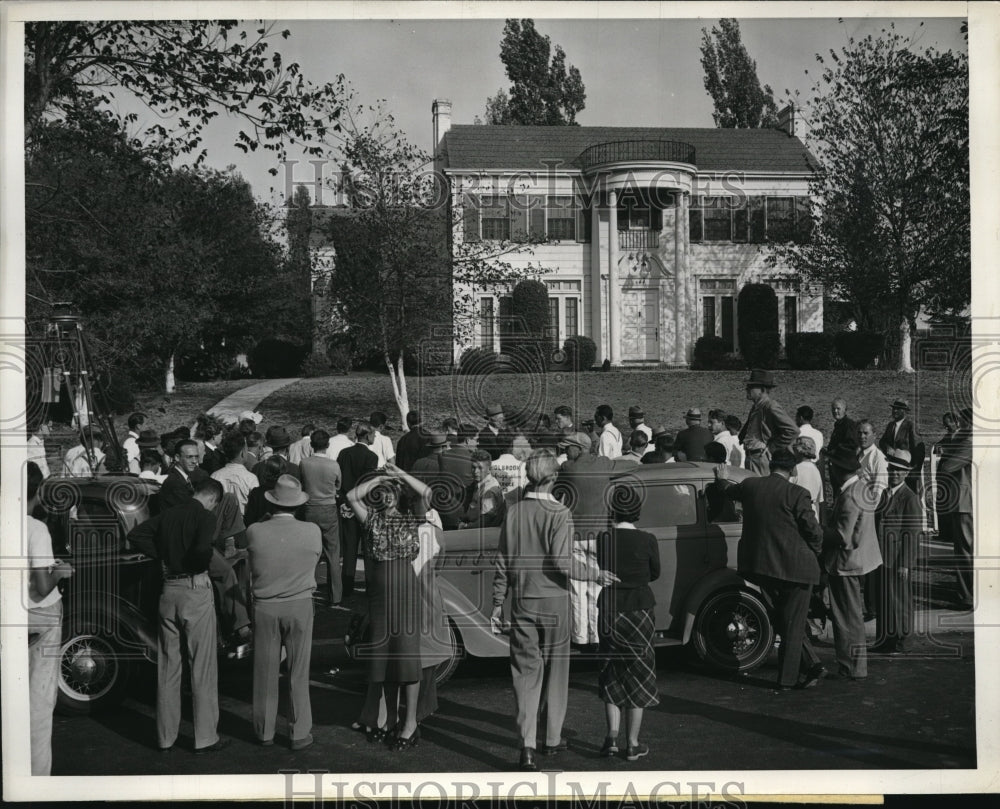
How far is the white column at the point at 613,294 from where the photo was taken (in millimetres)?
31297

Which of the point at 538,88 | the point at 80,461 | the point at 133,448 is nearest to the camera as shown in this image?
the point at 80,461

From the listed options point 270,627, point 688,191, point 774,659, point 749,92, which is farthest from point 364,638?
point 749,92

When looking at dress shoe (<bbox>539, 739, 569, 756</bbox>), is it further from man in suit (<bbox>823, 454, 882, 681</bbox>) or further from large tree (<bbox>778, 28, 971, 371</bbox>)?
large tree (<bbox>778, 28, 971, 371</bbox>)

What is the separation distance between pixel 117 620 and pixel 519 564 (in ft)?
10.0

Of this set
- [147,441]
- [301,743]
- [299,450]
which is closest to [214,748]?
[301,743]

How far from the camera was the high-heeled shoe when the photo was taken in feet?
22.7

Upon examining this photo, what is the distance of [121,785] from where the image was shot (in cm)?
630

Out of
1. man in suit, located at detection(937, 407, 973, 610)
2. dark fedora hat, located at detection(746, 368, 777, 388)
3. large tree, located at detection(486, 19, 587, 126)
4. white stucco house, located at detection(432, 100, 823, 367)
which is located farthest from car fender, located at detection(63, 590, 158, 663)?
large tree, located at detection(486, 19, 587, 126)

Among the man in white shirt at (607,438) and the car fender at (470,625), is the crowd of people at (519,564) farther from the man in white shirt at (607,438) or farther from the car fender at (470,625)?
the man in white shirt at (607,438)

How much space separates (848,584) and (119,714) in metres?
5.77

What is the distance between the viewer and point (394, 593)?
277 inches

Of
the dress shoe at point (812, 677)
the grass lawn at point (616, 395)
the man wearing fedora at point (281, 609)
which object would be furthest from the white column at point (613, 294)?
the man wearing fedora at point (281, 609)

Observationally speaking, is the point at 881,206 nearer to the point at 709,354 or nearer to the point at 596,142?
the point at 709,354

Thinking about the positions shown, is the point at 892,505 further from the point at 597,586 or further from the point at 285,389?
the point at 285,389
